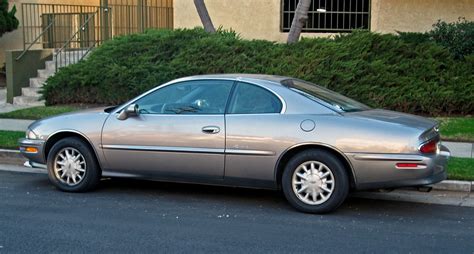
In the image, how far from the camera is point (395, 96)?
1198 centimetres

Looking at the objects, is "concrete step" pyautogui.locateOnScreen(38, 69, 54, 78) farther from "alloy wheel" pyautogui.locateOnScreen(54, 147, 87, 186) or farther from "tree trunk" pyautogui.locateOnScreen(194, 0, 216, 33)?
"alloy wheel" pyautogui.locateOnScreen(54, 147, 87, 186)

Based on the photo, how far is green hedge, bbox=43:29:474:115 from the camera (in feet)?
39.4

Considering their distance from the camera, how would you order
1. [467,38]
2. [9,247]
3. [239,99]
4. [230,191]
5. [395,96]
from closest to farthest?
[9,247] → [239,99] → [230,191] → [395,96] → [467,38]

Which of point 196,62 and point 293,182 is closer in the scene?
point 293,182

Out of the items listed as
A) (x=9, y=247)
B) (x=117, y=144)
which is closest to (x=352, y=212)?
(x=117, y=144)

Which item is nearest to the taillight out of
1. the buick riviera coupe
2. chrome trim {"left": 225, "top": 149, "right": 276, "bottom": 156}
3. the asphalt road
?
the buick riviera coupe

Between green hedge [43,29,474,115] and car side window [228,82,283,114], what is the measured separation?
5.59m

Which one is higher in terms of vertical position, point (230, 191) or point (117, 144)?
point (117, 144)

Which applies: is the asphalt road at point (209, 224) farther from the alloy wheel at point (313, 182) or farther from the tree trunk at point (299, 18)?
the tree trunk at point (299, 18)

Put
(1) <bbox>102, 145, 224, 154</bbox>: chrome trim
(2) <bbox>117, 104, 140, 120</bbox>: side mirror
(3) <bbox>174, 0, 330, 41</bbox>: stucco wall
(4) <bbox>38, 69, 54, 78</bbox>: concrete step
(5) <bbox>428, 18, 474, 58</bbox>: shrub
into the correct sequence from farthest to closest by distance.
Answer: (3) <bbox>174, 0, 330, 41</bbox>: stucco wall → (4) <bbox>38, 69, 54, 78</bbox>: concrete step → (5) <bbox>428, 18, 474, 58</bbox>: shrub → (2) <bbox>117, 104, 140, 120</bbox>: side mirror → (1) <bbox>102, 145, 224, 154</bbox>: chrome trim

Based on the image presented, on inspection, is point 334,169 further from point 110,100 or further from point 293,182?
point 110,100

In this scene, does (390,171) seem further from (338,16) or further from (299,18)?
(338,16)

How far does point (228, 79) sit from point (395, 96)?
5.85 meters

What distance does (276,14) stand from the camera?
1602 centimetres
